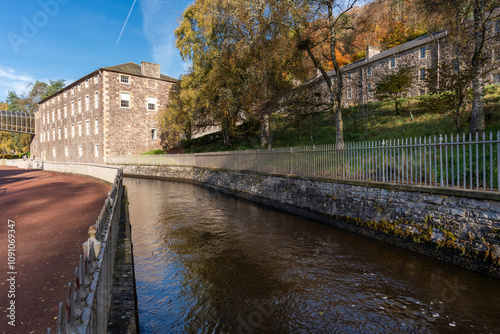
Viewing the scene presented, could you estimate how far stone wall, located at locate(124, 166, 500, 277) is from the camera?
538cm

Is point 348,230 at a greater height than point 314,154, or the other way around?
point 314,154

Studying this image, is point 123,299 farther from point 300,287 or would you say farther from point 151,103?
point 151,103

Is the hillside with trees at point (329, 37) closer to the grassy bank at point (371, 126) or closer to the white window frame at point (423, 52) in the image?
the grassy bank at point (371, 126)

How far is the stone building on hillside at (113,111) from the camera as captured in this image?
34875mm

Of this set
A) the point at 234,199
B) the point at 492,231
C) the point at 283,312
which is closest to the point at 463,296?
the point at 492,231

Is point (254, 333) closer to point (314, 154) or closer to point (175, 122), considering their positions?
point (314, 154)

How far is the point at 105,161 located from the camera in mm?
35031

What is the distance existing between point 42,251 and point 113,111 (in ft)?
109

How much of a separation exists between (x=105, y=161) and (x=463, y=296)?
124 feet

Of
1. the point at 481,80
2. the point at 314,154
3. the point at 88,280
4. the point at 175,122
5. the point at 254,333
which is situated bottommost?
the point at 254,333

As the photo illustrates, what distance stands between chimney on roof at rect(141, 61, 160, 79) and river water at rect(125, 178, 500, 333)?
35.1 meters

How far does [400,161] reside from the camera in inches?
317

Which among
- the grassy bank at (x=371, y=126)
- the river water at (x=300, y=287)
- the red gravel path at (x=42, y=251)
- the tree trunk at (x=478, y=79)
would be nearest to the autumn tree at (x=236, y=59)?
the grassy bank at (x=371, y=126)

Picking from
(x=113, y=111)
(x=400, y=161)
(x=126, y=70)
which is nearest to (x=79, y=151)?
(x=113, y=111)
